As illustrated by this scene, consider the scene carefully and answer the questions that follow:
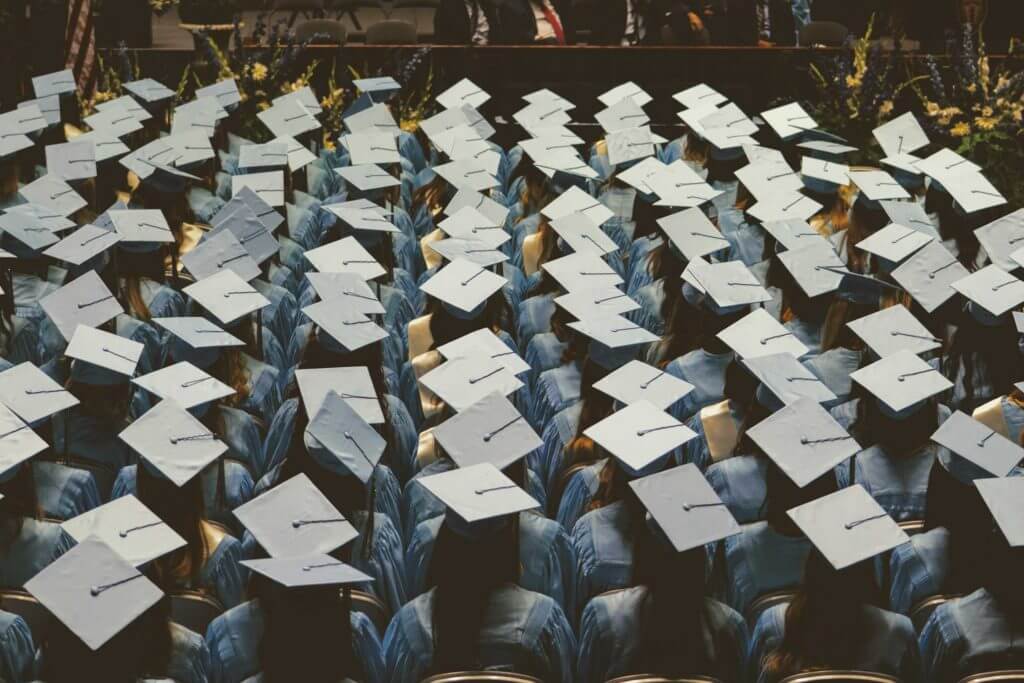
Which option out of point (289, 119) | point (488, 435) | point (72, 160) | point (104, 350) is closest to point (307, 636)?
point (488, 435)

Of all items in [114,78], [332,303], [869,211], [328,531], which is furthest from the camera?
[114,78]

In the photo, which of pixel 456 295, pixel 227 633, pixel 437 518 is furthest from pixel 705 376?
pixel 227 633

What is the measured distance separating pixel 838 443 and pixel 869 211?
2.42 metres

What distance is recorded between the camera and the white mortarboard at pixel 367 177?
587cm

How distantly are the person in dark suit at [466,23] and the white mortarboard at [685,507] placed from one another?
18.9 ft

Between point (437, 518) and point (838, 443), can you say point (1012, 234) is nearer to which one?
point (838, 443)

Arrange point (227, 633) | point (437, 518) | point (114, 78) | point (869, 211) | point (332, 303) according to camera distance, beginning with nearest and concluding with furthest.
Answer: point (227, 633), point (437, 518), point (332, 303), point (869, 211), point (114, 78)

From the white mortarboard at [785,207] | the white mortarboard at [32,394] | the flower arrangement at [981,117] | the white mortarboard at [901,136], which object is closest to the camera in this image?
the white mortarboard at [32,394]

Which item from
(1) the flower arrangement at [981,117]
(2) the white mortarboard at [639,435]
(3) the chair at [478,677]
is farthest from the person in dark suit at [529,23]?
(3) the chair at [478,677]

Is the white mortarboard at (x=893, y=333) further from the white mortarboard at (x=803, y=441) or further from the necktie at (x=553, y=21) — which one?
the necktie at (x=553, y=21)

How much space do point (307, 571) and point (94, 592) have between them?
0.51m

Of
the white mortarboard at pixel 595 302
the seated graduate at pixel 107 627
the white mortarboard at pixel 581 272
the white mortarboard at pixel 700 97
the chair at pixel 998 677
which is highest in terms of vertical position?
the white mortarboard at pixel 700 97

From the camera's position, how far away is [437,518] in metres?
3.63

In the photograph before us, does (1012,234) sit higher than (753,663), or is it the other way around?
(1012,234)
